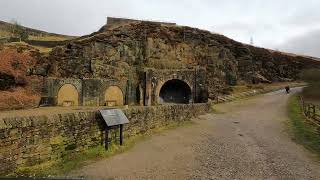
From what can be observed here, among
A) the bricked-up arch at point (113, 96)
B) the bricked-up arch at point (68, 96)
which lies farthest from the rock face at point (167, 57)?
the bricked-up arch at point (68, 96)

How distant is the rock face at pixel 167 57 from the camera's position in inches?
1403

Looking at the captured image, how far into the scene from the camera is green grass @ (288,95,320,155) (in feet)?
53.0

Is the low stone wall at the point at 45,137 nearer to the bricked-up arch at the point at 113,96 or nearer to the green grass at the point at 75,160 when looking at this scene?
the green grass at the point at 75,160

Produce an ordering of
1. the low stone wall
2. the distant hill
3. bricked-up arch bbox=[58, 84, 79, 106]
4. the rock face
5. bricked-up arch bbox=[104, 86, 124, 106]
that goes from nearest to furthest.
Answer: the low stone wall → bricked-up arch bbox=[58, 84, 79, 106] → bricked-up arch bbox=[104, 86, 124, 106] → the rock face → the distant hill

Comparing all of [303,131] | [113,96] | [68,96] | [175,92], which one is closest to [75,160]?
[303,131]

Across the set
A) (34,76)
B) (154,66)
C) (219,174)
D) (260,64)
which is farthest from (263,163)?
(260,64)

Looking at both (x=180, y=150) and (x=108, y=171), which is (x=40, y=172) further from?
(x=180, y=150)

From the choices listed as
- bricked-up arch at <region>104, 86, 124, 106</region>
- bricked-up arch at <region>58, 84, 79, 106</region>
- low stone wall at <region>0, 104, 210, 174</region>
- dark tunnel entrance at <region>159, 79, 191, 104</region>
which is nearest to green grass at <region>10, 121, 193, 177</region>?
low stone wall at <region>0, 104, 210, 174</region>

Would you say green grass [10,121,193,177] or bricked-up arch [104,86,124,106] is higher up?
bricked-up arch [104,86,124,106]

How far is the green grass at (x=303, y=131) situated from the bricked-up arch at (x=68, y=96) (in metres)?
15.3

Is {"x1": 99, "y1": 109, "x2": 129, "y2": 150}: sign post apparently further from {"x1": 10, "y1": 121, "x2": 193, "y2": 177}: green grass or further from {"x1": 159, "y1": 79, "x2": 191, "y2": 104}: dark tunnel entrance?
{"x1": 159, "y1": 79, "x2": 191, "y2": 104}: dark tunnel entrance

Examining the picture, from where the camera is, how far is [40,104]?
26297mm

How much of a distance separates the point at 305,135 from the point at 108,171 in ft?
37.8

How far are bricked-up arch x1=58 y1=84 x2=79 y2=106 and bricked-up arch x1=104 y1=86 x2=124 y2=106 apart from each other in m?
2.47
